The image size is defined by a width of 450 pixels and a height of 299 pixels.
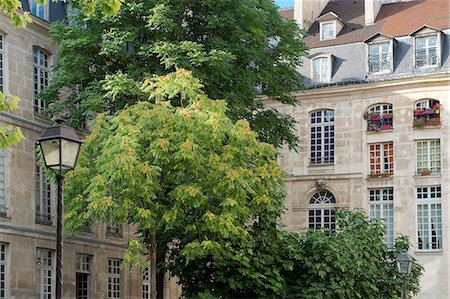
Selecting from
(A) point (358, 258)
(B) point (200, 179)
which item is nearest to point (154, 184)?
(B) point (200, 179)

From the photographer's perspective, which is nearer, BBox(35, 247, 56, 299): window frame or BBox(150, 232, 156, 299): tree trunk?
BBox(150, 232, 156, 299): tree trunk

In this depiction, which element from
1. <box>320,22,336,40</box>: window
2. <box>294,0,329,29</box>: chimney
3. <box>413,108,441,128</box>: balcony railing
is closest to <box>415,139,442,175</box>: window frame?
<box>413,108,441,128</box>: balcony railing

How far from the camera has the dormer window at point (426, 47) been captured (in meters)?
36.9

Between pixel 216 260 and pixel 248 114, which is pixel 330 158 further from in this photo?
pixel 216 260

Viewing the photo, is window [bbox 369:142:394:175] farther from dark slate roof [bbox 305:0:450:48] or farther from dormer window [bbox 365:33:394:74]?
dark slate roof [bbox 305:0:450:48]

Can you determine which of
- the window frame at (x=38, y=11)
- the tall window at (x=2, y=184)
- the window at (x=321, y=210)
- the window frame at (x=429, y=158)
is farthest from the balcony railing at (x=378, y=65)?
the tall window at (x=2, y=184)

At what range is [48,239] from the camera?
2661 centimetres

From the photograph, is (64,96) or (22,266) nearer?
(22,266)

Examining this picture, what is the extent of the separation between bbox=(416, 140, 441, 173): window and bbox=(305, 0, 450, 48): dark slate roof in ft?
14.8

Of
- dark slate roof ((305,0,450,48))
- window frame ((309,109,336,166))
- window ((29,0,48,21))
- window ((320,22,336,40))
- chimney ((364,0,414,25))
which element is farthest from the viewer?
window ((320,22,336,40))

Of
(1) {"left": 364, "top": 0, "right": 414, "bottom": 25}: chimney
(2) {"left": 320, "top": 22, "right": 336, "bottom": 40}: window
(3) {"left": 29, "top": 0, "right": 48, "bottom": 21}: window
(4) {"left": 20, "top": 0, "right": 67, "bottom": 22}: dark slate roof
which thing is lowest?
(3) {"left": 29, "top": 0, "right": 48, "bottom": 21}: window

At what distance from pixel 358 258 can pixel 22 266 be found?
9.01m

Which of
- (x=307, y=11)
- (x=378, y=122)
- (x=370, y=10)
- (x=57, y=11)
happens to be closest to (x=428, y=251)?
(x=378, y=122)

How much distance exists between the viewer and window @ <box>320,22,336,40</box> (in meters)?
40.1
